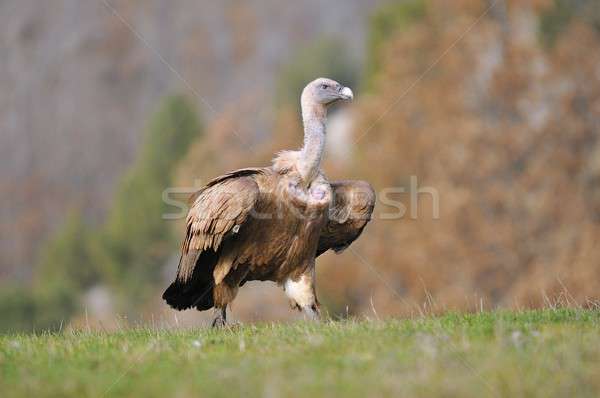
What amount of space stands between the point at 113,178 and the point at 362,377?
7440 centimetres

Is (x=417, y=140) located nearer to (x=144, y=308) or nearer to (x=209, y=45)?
(x=144, y=308)

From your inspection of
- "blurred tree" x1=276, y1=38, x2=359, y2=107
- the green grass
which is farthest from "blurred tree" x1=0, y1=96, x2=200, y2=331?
the green grass

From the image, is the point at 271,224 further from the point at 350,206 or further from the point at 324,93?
the point at 324,93

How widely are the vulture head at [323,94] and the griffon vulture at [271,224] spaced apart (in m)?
0.03

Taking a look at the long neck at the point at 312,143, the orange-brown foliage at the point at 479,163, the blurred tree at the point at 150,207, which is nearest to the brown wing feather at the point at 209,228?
the long neck at the point at 312,143

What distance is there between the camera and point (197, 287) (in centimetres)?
982

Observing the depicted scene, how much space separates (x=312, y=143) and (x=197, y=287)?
6.11ft

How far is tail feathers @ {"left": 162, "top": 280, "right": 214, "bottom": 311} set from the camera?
9.70 meters

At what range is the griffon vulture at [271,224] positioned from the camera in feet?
29.5

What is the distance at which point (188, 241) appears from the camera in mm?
9328

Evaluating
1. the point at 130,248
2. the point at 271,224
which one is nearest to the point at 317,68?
the point at 130,248

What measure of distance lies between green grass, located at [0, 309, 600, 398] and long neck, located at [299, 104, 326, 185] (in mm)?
2390

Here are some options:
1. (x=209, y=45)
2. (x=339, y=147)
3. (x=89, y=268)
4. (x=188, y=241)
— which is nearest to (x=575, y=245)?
(x=339, y=147)

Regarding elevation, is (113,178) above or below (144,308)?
above
